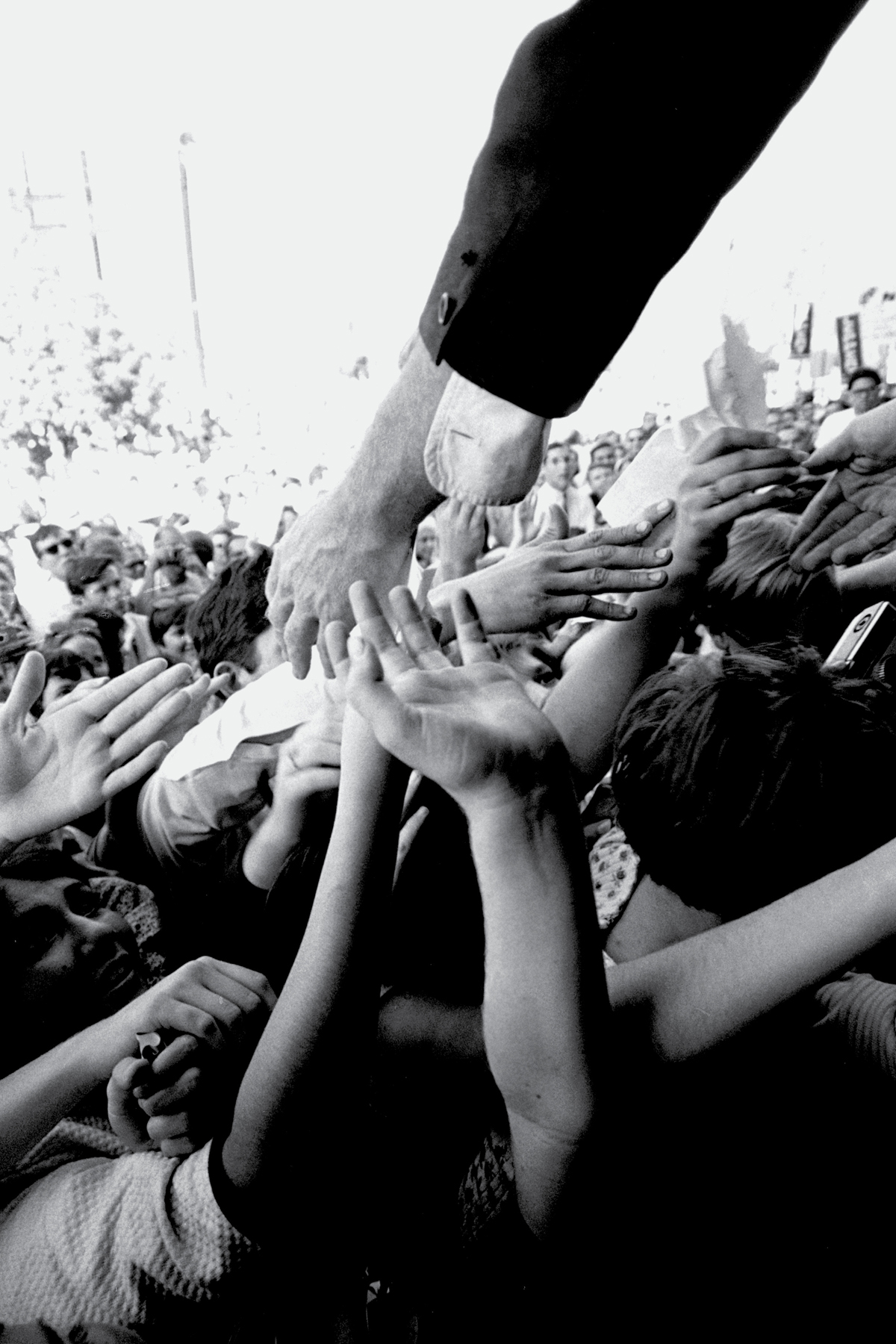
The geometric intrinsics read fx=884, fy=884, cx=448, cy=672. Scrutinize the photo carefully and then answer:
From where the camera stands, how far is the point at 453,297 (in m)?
0.71

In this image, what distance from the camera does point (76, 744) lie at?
80 centimetres

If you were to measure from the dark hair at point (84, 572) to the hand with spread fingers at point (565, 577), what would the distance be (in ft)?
9.64

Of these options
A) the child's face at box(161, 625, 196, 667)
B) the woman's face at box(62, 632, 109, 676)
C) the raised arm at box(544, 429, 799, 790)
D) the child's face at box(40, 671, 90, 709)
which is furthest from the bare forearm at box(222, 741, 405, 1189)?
the child's face at box(161, 625, 196, 667)

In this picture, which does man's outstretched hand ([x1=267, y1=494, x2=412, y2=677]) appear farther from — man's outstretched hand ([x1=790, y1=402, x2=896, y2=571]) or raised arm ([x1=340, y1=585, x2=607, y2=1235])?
man's outstretched hand ([x1=790, y1=402, x2=896, y2=571])

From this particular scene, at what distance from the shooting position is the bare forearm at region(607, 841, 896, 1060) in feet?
2.05

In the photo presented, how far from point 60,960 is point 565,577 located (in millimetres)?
598

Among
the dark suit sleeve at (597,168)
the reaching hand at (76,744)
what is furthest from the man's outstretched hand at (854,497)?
the reaching hand at (76,744)

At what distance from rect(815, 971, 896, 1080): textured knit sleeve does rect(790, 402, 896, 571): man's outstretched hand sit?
0.54 meters

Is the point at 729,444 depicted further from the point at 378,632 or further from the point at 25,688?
the point at 25,688

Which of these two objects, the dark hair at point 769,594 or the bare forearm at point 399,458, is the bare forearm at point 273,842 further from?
the dark hair at point 769,594

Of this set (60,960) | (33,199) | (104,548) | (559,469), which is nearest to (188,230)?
(33,199)

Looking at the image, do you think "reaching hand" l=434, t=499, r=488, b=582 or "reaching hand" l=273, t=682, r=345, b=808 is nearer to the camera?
"reaching hand" l=273, t=682, r=345, b=808

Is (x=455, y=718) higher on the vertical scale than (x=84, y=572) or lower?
higher

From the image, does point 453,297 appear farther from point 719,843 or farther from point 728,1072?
point 728,1072
